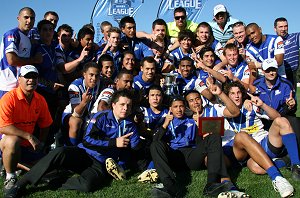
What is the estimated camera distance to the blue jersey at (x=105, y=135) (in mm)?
5683

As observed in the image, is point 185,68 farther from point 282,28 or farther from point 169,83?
point 282,28

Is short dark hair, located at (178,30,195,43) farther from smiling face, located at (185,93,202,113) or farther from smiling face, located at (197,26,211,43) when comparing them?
smiling face, located at (185,93,202,113)

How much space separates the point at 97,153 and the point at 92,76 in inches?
70.7

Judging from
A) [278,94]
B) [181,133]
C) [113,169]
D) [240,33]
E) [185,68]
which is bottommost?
[113,169]

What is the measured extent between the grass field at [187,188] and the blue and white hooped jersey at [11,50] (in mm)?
1924

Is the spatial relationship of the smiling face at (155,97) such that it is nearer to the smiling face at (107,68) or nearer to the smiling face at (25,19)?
the smiling face at (107,68)

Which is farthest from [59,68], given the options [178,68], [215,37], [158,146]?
[215,37]

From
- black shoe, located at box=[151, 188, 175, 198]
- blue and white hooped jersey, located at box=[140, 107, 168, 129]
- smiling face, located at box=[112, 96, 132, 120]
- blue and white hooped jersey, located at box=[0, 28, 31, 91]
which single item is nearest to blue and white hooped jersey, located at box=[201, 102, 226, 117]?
blue and white hooped jersey, located at box=[140, 107, 168, 129]

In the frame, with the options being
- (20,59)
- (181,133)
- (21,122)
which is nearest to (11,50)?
(20,59)

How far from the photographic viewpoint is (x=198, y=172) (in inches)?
236

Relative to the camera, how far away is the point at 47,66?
7.36 m

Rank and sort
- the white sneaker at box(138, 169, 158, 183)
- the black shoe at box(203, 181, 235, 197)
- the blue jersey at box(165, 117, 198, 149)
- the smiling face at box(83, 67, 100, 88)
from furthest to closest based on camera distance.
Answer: the smiling face at box(83, 67, 100, 88), the blue jersey at box(165, 117, 198, 149), the white sneaker at box(138, 169, 158, 183), the black shoe at box(203, 181, 235, 197)

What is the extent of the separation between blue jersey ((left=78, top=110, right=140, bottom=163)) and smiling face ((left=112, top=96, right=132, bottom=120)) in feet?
0.38

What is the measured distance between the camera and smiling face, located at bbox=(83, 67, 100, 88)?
23.0ft
